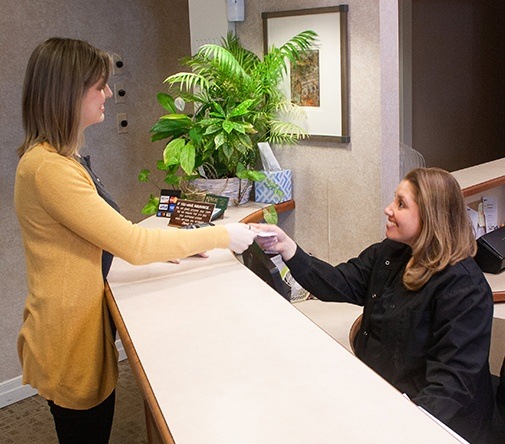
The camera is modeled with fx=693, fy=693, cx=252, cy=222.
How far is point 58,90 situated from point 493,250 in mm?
2196

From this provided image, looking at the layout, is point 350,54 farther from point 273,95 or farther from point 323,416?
point 323,416

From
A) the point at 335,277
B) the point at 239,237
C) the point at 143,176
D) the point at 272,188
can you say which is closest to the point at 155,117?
the point at 143,176

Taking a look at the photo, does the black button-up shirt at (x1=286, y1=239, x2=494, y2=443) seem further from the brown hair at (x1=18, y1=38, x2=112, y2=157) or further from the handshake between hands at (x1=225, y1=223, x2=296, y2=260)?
the brown hair at (x1=18, y1=38, x2=112, y2=157)

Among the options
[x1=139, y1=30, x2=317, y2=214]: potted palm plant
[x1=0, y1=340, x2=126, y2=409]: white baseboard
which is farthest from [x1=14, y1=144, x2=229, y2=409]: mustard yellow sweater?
[x1=0, y1=340, x2=126, y2=409]: white baseboard

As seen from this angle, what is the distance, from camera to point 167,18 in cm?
442

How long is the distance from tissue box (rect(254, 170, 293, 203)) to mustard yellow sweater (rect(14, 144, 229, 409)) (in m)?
1.24

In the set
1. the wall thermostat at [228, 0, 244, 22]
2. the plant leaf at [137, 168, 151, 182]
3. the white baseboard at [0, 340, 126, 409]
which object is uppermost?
the wall thermostat at [228, 0, 244, 22]

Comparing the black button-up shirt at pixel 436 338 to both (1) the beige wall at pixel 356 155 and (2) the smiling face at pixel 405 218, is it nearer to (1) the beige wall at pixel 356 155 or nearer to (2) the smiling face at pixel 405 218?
(2) the smiling face at pixel 405 218

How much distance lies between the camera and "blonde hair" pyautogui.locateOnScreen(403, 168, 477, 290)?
2.01 m

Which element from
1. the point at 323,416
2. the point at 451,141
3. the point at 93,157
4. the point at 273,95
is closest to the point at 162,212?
the point at 273,95

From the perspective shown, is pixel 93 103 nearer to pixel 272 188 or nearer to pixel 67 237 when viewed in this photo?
pixel 67 237

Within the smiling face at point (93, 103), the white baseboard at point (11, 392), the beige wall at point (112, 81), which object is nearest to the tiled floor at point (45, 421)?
the white baseboard at point (11, 392)

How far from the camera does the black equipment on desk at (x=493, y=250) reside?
321 centimetres

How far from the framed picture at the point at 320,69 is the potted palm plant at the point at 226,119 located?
0.15 ft
